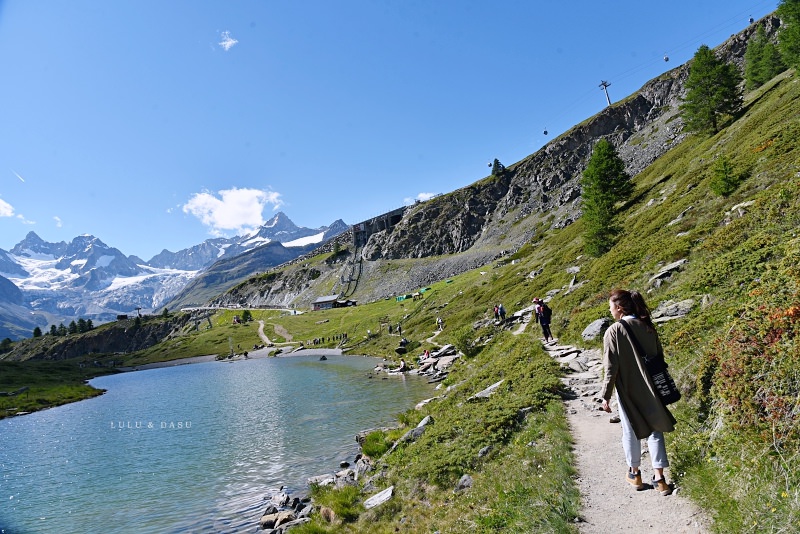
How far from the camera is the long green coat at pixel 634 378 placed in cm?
771

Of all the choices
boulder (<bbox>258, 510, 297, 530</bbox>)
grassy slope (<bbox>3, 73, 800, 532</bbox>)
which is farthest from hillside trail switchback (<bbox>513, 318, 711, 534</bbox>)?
boulder (<bbox>258, 510, 297, 530</bbox>)

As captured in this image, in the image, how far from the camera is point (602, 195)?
4916cm

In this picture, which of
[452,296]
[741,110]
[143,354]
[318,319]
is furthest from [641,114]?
[143,354]

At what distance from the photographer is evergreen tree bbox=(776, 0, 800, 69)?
55.2m

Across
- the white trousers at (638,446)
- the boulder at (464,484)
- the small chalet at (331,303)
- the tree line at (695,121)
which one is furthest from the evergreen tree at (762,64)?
the small chalet at (331,303)

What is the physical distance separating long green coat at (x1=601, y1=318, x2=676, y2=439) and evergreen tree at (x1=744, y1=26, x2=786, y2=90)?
10027 centimetres

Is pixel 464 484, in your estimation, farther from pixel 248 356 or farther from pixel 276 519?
pixel 248 356

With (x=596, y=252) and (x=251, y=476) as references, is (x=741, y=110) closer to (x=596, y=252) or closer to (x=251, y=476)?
(x=596, y=252)

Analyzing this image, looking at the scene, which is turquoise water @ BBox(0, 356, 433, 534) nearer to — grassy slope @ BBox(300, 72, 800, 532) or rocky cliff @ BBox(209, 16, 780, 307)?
grassy slope @ BBox(300, 72, 800, 532)

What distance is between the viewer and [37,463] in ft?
102

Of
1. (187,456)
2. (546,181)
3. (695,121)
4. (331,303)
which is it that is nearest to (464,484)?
(187,456)

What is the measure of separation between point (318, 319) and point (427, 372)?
355 feet

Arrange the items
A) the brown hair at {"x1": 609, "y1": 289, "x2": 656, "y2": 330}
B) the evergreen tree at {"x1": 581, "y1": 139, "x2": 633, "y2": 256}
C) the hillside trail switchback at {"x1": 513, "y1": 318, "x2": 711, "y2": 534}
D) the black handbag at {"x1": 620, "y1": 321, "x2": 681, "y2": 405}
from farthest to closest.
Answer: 1. the evergreen tree at {"x1": 581, "y1": 139, "x2": 633, "y2": 256}
2. the brown hair at {"x1": 609, "y1": 289, "x2": 656, "y2": 330}
3. the black handbag at {"x1": 620, "y1": 321, "x2": 681, "y2": 405}
4. the hillside trail switchback at {"x1": 513, "y1": 318, "x2": 711, "y2": 534}

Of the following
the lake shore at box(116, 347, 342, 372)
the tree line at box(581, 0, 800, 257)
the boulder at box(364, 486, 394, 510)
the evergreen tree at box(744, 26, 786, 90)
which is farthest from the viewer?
the lake shore at box(116, 347, 342, 372)
